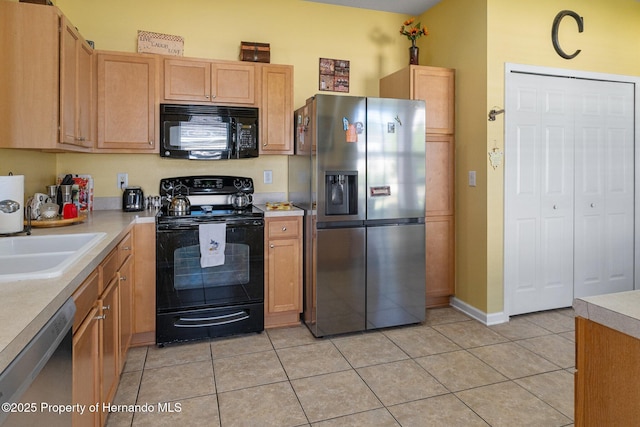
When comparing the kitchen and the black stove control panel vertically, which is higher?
the kitchen

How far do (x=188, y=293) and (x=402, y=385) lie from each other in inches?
61.3

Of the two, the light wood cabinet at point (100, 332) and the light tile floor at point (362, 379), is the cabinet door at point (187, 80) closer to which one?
the light wood cabinet at point (100, 332)

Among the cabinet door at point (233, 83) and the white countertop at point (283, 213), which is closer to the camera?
the white countertop at point (283, 213)

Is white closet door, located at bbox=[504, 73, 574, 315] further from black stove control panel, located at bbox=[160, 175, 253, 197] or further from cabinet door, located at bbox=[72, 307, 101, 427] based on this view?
cabinet door, located at bbox=[72, 307, 101, 427]

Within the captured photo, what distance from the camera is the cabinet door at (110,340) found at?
69.5 inches

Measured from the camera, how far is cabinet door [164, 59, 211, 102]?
309 cm

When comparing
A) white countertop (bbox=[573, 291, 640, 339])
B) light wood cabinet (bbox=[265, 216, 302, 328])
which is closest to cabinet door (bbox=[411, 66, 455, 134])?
light wood cabinet (bbox=[265, 216, 302, 328])

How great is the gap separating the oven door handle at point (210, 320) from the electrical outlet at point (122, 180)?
4.04ft

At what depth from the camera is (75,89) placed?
2498 mm

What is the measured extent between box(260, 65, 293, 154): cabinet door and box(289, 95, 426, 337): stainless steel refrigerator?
0.21 meters

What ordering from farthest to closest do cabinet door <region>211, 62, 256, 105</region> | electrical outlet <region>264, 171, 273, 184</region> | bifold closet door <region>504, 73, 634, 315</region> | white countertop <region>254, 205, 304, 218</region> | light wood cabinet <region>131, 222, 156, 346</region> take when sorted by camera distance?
electrical outlet <region>264, 171, 273, 184</region> < bifold closet door <region>504, 73, 634, 315</region> < cabinet door <region>211, 62, 256, 105</region> < white countertop <region>254, 205, 304, 218</region> < light wood cabinet <region>131, 222, 156, 346</region>

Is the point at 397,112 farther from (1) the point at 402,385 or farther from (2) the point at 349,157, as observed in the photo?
(1) the point at 402,385

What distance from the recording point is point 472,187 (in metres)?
3.37

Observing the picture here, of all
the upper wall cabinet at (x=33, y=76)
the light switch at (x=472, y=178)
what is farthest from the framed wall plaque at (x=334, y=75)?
the upper wall cabinet at (x=33, y=76)
